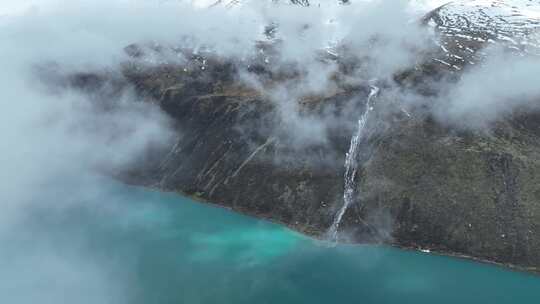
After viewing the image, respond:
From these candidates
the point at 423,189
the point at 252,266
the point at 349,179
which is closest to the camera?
the point at 252,266

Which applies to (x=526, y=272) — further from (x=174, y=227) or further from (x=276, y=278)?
(x=174, y=227)

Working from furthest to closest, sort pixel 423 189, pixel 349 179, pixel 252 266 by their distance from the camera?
pixel 349 179
pixel 423 189
pixel 252 266

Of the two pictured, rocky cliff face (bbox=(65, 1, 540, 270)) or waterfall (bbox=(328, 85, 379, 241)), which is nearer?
rocky cliff face (bbox=(65, 1, 540, 270))

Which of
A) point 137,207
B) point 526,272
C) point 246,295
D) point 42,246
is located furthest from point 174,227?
point 526,272

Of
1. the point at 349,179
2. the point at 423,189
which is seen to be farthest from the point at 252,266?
the point at 423,189

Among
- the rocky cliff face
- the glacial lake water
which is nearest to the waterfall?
the rocky cliff face

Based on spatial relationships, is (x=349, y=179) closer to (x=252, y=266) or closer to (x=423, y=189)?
(x=423, y=189)

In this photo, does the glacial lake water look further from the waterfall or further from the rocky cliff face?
the waterfall

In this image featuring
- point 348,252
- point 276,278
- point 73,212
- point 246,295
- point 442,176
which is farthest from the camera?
point 73,212
